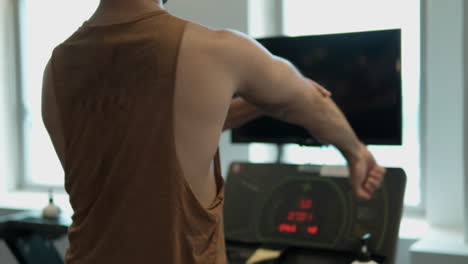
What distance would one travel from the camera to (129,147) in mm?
959

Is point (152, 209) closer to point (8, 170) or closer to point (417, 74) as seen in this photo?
point (417, 74)

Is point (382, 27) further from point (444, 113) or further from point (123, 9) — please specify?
point (123, 9)

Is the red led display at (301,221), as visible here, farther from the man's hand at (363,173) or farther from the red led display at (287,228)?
the man's hand at (363,173)

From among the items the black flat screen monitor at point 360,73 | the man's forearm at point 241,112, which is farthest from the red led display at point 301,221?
the man's forearm at point 241,112

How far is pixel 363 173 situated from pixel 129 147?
0.46 metres

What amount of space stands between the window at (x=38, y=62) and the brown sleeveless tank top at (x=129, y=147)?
266 centimetres

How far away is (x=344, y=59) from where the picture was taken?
1.93m

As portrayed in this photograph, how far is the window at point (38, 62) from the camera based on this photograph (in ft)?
11.8

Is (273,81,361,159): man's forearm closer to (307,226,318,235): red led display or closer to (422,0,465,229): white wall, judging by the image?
(307,226,318,235): red led display

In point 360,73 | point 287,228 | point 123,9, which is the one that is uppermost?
point 123,9

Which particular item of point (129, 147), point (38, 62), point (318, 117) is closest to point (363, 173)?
point (318, 117)

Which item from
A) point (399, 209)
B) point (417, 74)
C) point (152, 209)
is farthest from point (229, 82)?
point (417, 74)

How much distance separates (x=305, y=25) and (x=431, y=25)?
70cm

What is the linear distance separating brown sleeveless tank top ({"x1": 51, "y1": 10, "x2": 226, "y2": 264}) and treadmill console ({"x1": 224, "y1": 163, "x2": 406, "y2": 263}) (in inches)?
30.1
